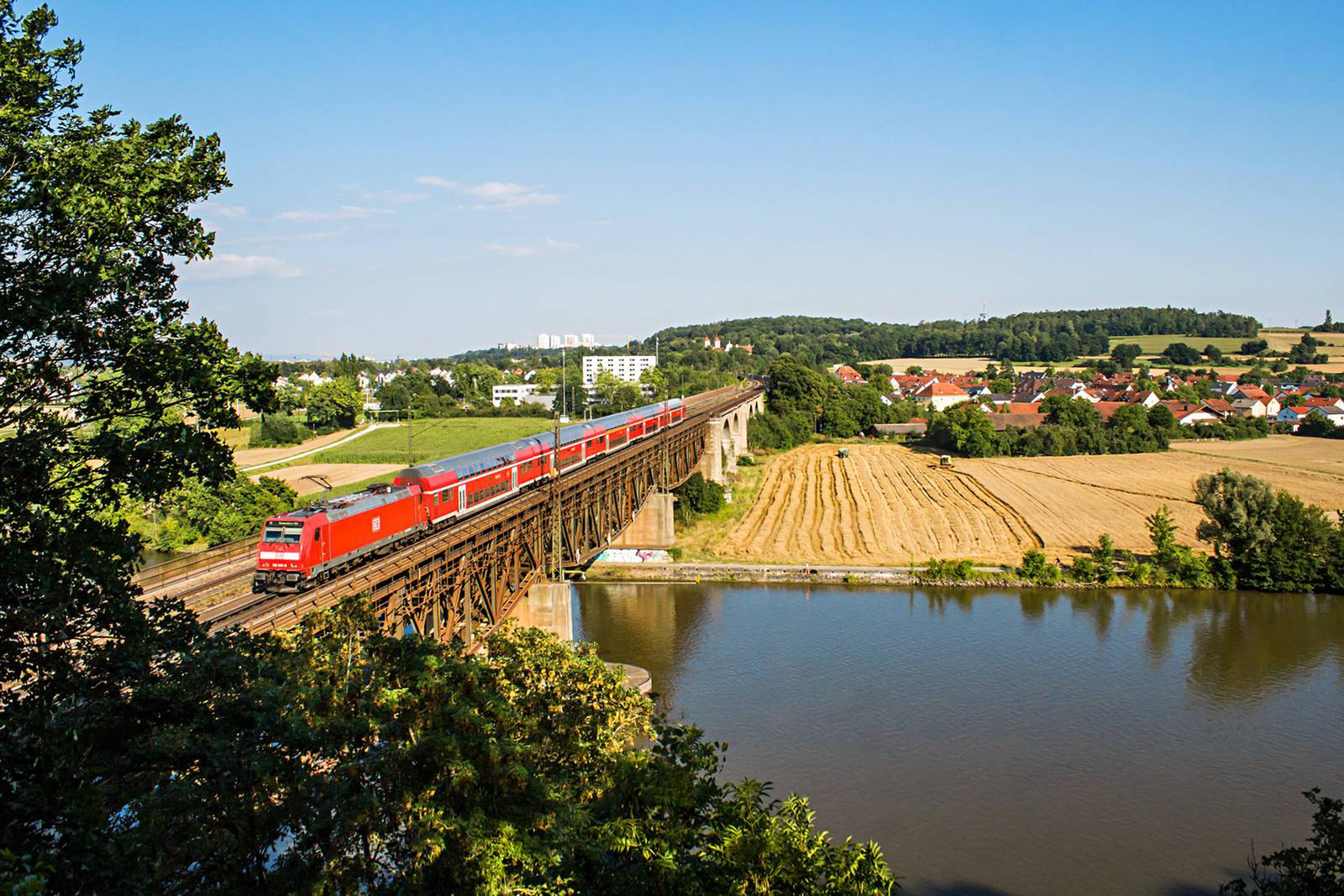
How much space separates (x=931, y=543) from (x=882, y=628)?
1665 cm

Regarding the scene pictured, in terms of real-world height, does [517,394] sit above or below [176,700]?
below

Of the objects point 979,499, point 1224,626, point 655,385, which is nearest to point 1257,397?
point 979,499

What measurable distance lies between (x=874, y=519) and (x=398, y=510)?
1565 inches

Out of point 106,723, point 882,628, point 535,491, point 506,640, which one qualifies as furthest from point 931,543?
point 106,723

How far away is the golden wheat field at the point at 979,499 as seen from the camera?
179ft

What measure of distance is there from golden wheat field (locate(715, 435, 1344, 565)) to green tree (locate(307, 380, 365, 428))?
47.4 meters

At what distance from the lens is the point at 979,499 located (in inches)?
2694

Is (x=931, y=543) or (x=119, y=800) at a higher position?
(x=119, y=800)

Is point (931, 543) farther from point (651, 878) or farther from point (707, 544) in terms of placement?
point (651, 878)

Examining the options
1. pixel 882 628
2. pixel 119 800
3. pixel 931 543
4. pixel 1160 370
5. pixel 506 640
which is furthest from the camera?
pixel 1160 370

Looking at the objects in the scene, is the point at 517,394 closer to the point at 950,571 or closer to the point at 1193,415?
the point at 1193,415

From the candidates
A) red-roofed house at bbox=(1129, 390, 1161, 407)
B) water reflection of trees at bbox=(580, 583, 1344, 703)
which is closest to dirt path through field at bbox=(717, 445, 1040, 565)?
water reflection of trees at bbox=(580, 583, 1344, 703)

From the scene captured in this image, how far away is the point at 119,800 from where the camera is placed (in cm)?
845

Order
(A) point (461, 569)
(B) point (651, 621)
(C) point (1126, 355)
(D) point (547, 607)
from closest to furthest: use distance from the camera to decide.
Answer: (A) point (461, 569) < (D) point (547, 607) < (B) point (651, 621) < (C) point (1126, 355)
